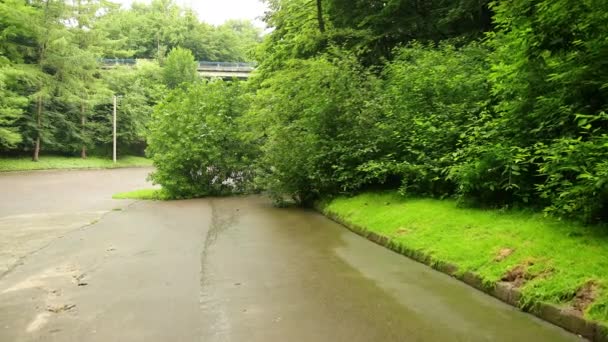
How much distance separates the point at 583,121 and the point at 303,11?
16.4m

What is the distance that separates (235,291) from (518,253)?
3695 millimetres

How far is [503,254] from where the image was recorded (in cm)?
646

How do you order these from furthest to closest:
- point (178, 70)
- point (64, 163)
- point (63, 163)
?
point (178, 70), point (64, 163), point (63, 163)

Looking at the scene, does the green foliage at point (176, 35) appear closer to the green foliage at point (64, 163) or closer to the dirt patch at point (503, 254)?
the green foliage at point (64, 163)

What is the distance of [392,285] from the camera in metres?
6.63

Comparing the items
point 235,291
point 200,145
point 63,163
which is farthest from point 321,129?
point 63,163

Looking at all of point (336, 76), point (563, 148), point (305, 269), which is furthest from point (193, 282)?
point (336, 76)

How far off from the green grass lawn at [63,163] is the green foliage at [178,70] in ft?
44.1

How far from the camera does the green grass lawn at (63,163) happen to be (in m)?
40.3

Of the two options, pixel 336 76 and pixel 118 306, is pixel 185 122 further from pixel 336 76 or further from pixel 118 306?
pixel 118 306

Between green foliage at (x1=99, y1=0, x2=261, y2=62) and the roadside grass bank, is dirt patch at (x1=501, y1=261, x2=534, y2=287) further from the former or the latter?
green foliage at (x1=99, y1=0, x2=261, y2=62)

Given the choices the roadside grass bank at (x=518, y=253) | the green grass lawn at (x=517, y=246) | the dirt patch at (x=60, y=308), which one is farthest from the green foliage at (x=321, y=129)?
the dirt patch at (x=60, y=308)

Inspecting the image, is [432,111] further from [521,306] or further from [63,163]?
[63,163]

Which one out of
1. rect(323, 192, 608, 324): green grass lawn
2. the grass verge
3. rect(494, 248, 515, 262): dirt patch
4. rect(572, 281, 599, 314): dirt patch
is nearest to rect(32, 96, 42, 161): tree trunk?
the grass verge
